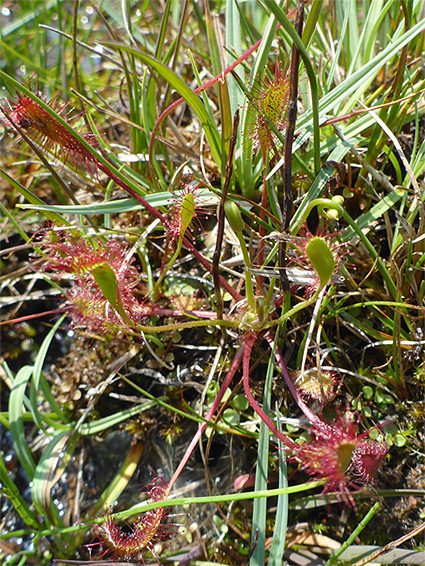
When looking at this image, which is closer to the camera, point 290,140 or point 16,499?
point 290,140

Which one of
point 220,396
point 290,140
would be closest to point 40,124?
point 290,140

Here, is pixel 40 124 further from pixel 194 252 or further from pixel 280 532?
pixel 280 532

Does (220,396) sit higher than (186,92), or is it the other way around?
(186,92)

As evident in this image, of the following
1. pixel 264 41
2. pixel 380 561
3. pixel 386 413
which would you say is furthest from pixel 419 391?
pixel 264 41

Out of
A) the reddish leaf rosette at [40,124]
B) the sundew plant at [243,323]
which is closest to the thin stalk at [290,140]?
the sundew plant at [243,323]

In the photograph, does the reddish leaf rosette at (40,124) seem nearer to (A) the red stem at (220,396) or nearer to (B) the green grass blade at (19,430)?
(A) the red stem at (220,396)

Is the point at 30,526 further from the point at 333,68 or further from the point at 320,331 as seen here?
the point at 333,68

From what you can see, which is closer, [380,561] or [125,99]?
[380,561]
